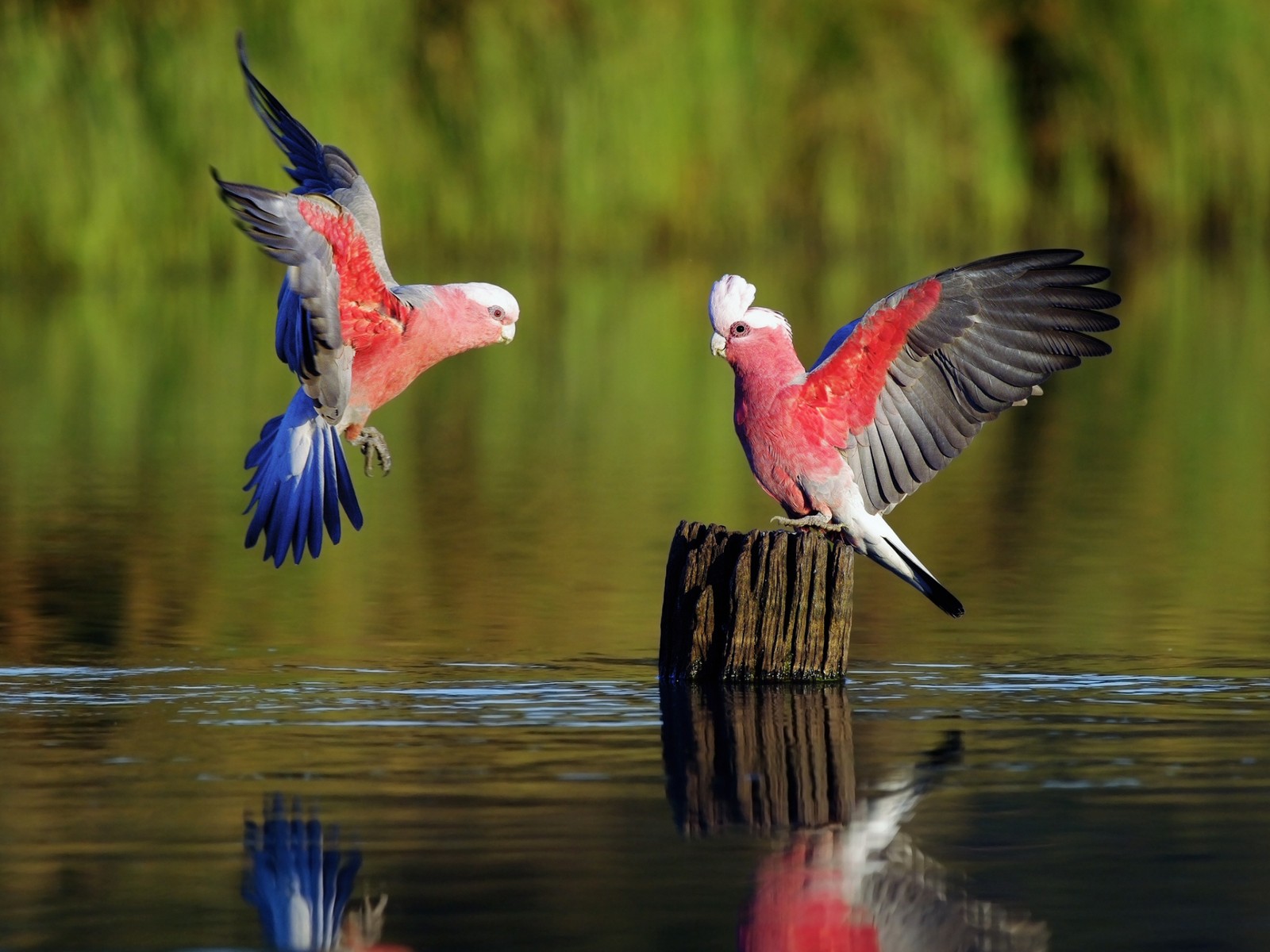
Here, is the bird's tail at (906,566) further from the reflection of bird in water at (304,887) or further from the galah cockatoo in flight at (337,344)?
the reflection of bird in water at (304,887)

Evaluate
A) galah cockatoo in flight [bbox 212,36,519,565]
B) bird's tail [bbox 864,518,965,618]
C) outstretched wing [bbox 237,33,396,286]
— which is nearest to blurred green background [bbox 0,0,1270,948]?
bird's tail [bbox 864,518,965,618]

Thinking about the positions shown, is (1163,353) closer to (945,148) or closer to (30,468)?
(945,148)

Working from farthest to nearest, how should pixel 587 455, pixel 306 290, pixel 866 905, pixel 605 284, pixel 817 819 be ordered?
1. pixel 605 284
2. pixel 587 455
3. pixel 306 290
4. pixel 817 819
5. pixel 866 905

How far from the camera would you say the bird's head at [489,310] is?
8.02 m

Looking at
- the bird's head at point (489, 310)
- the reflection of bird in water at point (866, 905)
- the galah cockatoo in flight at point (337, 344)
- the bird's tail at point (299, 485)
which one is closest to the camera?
the reflection of bird in water at point (866, 905)

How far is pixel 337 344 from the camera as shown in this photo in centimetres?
745

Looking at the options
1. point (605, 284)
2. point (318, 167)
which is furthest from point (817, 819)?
point (605, 284)

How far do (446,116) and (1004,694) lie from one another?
634 inches

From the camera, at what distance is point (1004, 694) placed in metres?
7.16

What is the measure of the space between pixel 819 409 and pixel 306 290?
163 cm

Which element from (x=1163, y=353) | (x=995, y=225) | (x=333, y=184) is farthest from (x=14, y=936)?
(x=995, y=225)

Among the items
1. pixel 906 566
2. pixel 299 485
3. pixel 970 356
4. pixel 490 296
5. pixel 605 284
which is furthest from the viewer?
pixel 605 284

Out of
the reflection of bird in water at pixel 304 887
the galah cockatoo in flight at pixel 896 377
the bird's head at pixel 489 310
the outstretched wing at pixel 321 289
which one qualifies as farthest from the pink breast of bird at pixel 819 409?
the reflection of bird in water at pixel 304 887

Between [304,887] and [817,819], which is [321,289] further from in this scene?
[304,887]
